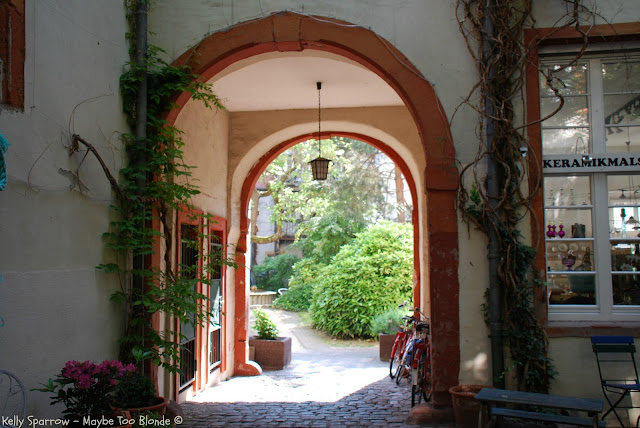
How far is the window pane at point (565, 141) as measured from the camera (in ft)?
19.3

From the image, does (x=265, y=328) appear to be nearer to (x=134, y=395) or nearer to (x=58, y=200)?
(x=134, y=395)

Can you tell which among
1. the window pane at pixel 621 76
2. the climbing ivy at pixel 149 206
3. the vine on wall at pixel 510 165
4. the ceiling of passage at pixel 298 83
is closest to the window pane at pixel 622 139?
the window pane at pixel 621 76

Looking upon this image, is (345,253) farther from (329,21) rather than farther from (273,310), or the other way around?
(329,21)

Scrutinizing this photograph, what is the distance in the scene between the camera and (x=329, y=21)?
6086mm

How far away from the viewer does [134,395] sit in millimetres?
4355

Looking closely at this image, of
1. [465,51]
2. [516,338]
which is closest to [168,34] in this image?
[465,51]

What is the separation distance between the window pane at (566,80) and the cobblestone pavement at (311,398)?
3657mm

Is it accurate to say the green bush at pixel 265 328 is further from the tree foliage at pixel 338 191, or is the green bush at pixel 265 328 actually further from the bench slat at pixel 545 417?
the bench slat at pixel 545 417

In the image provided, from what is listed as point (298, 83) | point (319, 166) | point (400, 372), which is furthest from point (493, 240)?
point (319, 166)

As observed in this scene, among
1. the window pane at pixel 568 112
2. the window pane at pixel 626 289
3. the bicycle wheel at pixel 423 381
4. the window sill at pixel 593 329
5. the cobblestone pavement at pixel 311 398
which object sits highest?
the window pane at pixel 568 112

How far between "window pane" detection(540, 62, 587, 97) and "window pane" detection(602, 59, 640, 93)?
0.67 ft

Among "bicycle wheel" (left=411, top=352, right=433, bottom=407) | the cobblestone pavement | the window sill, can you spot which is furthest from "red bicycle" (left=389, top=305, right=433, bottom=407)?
the window sill

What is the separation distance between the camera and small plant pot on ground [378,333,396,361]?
11.6m

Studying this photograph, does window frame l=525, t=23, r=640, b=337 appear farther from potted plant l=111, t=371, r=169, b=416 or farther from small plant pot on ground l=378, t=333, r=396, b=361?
small plant pot on ground l=378, t=333, r=396, b=361
